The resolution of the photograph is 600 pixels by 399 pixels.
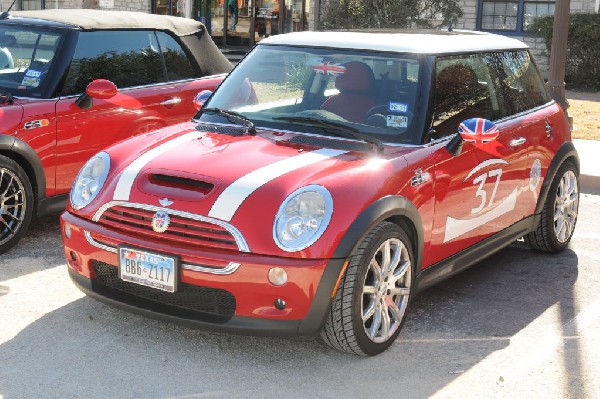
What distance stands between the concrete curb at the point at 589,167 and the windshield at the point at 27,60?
516 cm

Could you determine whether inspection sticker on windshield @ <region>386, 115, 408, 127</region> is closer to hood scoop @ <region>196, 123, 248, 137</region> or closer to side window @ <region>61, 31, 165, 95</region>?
hood scoop @ <region>196, 123, 248, 137</region>

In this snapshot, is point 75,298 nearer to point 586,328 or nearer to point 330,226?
point 330,226

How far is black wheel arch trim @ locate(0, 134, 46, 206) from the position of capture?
581 centimetres

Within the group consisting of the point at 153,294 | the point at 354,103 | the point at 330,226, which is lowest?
the point at 153,294

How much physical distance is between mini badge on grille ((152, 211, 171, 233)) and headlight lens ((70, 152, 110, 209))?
0.46 meters

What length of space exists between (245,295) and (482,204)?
175cm

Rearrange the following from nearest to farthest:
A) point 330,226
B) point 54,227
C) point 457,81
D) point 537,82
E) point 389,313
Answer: point 330,226 < point 389,313 < point 457,81 < point 537,82 < point 54,227

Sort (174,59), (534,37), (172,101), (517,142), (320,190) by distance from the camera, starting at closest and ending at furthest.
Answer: (320,190) → (517,142) → (172,101) → (174,59) → (534,37)

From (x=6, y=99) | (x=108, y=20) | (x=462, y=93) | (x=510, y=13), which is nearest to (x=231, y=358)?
(x=462, y=93)

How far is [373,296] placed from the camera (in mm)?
4328

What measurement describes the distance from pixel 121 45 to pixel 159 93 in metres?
0.45

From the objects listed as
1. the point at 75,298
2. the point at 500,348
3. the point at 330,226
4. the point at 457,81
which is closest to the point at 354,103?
the point at 457,81

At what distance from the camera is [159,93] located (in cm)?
695

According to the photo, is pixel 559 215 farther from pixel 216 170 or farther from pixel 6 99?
pixel 6 99
